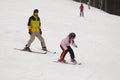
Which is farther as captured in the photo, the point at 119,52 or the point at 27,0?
the point at 27,0

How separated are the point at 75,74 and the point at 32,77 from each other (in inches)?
59.3

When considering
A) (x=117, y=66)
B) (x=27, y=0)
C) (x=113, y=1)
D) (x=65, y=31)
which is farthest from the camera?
(x=113, y=1)

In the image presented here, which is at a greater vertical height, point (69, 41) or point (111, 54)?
point (69, 41)

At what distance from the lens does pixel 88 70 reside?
1059cm

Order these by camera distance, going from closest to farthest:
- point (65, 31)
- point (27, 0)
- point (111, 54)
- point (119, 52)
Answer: point (111, 54)
point (119, 52)
point (65, 31)
point (27, 0)

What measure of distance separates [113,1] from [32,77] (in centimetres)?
4928

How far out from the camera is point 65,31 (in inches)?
832

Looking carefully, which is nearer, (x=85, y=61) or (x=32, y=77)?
(x=32, y=77)

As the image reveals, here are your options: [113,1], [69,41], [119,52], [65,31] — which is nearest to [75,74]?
[69,41]

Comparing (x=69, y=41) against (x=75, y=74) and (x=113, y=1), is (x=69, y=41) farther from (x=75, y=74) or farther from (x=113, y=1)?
(x=113, y=1)

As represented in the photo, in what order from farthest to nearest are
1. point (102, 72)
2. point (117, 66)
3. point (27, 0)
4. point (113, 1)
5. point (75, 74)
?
point (113, 1) → point (27, 0) → point (117, 66) → point (102, 72) → point (75, 74)

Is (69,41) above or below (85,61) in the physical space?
above

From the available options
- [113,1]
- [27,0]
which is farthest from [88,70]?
[113,1]

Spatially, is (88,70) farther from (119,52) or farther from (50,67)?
(119,52)
